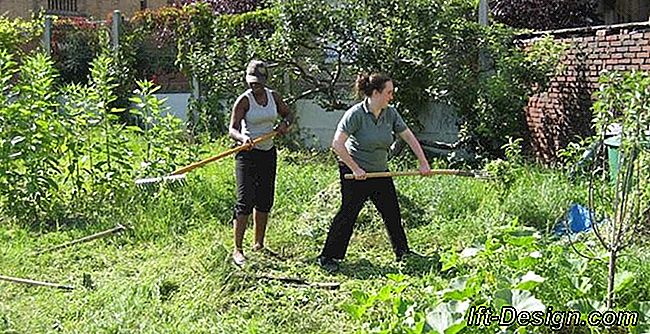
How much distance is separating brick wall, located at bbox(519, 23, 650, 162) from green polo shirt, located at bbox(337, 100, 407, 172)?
3.38 meters

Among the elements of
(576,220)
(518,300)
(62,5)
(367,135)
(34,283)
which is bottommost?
(34,283)

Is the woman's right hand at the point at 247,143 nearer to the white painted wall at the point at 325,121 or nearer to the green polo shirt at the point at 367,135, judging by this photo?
Answer: the green polo shirt at the point at 367,135

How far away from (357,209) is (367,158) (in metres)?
0.37

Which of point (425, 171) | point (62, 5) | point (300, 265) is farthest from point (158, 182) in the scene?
point (62, 5)

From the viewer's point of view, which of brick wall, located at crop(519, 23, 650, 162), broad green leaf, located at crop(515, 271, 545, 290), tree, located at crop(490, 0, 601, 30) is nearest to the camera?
broad green leaf, located at crop(515, 271, 545, 290)

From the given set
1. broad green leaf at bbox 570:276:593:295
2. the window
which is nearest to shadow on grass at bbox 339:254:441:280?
broad green leaf at bbox 570:276:593:295

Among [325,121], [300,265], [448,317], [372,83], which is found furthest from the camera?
[325,121]

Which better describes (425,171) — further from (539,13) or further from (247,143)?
(539,13)

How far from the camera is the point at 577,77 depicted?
28.0ft

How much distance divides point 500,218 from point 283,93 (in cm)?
534

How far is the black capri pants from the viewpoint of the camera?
5.86m

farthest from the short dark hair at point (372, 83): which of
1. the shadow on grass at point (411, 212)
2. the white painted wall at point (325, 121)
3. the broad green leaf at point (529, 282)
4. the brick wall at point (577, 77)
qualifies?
the white painted wall at point (325, 121)

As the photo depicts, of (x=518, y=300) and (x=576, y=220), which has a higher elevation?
(x=518, y=300)

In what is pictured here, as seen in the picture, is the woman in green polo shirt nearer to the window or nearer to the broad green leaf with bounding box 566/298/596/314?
the broad green leaf with bounding box 566/298/596/314
